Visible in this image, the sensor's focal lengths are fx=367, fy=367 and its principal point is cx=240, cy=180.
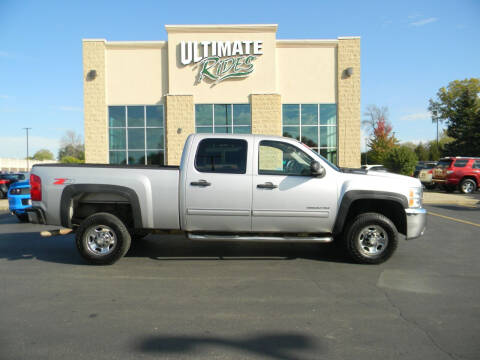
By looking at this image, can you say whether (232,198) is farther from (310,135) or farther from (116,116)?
(116,116)

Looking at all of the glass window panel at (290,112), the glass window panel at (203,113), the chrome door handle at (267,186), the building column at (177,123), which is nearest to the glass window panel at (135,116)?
the building column at (177,123)

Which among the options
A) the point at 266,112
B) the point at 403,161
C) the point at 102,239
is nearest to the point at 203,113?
the point at 266,112

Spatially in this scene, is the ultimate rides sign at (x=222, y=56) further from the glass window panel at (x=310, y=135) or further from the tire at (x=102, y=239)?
the tire at (x=102, y=239)

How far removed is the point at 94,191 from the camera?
18.5 ft

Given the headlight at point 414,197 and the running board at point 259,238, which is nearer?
the running board at point 259,238

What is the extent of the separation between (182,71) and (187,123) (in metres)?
2.96

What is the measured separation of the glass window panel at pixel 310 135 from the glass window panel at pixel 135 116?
9.58m

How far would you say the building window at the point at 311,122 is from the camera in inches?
851

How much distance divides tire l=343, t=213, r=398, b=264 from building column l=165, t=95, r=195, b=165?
16424 mm

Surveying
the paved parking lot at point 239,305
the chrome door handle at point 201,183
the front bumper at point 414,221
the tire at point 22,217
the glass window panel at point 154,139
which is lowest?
the paved parking lot at point 239,305

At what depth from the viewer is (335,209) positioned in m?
Result: 5.65

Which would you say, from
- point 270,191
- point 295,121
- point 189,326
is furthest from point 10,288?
point 295,121

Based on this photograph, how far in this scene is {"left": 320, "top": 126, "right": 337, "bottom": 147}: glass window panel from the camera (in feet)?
71.5

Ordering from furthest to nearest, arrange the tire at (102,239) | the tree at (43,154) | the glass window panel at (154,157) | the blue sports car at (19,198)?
the tree at (43,154), the glass window panel at (154,157), the blue sports car at (19,198), the tire at (102,239)
